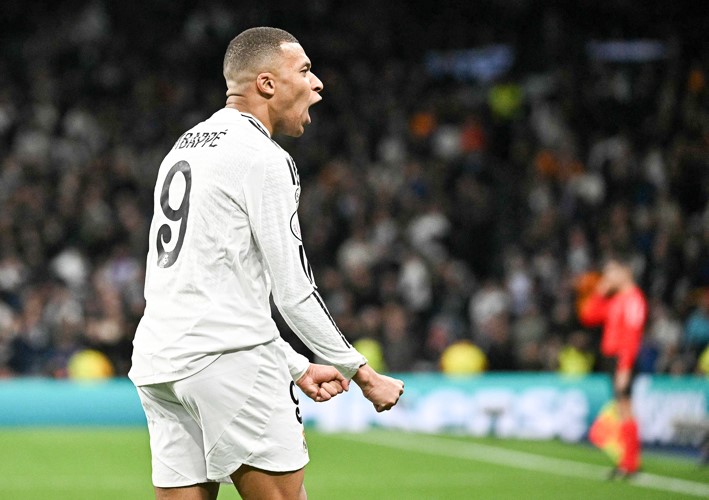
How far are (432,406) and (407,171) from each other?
4992mm

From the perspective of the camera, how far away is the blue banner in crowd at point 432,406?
Result: 1471 centimetres

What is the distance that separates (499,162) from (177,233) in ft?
54.2

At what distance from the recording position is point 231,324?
12.4 feet

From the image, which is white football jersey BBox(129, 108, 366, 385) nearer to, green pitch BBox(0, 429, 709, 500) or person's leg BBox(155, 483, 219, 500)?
person's leg BBox(155, 483, 219, 500)

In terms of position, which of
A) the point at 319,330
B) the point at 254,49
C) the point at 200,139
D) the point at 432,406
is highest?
the point at 254,49

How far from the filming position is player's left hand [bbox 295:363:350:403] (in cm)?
404

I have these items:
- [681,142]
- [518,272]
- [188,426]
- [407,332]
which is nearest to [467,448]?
[407,332]

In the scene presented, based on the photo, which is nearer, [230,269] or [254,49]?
[230,269]

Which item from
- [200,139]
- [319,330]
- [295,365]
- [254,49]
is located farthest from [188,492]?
[254,49]

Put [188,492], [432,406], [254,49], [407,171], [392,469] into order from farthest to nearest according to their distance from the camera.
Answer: [407,171] < [432,406] < [392,469] < [254,49] < [188,492]

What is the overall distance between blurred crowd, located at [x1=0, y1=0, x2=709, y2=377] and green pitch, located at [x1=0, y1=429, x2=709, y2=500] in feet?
6.42

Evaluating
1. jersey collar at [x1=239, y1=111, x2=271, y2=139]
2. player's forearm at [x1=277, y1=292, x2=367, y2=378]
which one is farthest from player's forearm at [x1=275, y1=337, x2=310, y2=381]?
jersey collar at [x1=239, y1=111, x2=271, y2=139]

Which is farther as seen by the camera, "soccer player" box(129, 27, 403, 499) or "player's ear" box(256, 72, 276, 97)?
"player's ear" box(256, 72, 276, 97)

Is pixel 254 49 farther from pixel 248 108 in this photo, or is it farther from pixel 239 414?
pixel 239 414
